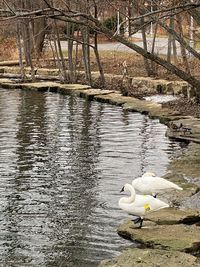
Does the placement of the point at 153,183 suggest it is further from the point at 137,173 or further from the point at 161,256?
the point at 137,173

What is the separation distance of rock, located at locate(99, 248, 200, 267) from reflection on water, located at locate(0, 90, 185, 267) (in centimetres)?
57

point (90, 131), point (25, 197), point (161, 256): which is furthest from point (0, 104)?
point (161, 256)

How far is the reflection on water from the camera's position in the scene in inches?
325

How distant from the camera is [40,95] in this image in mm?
24984

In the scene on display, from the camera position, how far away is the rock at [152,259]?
22.8 ft

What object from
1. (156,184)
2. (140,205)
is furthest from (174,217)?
(140,205)

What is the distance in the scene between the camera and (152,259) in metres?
7.06

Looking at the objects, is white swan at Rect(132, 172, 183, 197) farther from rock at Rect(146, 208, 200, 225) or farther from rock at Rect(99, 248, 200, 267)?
rock at Rect(99, 248, 200, 267)

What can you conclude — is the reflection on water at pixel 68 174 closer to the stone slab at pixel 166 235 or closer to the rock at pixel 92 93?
the stone slab at pixel 166 235

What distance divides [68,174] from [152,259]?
524 cm

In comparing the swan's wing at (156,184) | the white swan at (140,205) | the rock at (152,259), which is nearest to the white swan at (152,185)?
the swan's wing at (156,184)

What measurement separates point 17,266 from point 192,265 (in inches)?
81.9

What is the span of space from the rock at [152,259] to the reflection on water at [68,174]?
570 mm

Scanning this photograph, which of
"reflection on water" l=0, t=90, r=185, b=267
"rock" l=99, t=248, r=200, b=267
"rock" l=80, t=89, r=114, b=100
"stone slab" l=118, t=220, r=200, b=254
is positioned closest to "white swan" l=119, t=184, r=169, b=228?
"stone slab" l=118, t=220, r=200, b=254
